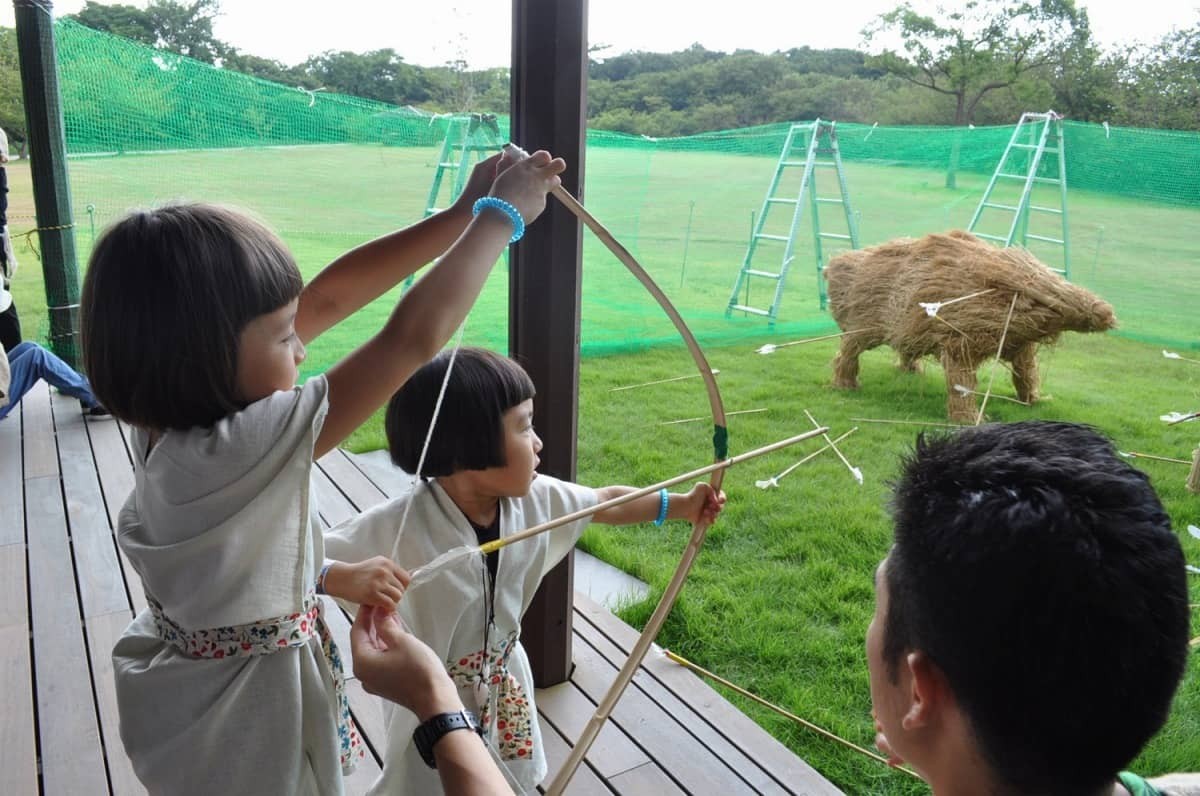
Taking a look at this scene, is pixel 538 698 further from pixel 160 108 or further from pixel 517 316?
pixel 160 108

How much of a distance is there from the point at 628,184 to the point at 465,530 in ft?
16.0

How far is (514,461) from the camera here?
1.39 meters

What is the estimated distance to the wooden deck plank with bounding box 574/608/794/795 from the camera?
1866 mm

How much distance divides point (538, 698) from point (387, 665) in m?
A: 1.25

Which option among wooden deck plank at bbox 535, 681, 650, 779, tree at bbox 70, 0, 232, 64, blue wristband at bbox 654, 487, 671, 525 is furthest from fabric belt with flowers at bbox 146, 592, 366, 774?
tree at bbox 70, 0, 232, 64

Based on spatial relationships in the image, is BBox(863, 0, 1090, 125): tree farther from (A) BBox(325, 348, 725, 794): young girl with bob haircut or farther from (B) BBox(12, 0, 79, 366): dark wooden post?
(A) BBox(325, 348, 725, 794): young girl with bob haircut

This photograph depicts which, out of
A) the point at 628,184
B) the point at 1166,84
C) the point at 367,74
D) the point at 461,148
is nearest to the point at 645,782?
the point at 461,148

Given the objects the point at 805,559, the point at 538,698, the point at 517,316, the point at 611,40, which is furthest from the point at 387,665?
the point at 611,40

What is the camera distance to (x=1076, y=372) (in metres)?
4.89

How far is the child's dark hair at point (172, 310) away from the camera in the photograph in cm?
94

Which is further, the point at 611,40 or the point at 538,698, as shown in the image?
the point at 611,40

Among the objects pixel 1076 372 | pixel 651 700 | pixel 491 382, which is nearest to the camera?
pixel 491 382

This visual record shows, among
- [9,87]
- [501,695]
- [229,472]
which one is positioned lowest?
[501,695]

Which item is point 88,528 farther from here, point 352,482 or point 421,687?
point 421,687
